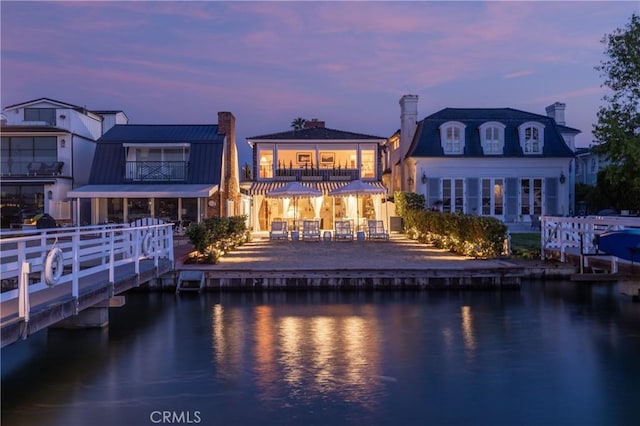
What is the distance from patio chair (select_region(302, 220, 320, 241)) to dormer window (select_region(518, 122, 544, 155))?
1275 centimetres

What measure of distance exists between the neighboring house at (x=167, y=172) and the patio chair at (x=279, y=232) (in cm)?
439

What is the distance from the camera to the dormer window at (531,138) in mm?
35062

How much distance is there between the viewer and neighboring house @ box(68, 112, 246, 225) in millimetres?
32625

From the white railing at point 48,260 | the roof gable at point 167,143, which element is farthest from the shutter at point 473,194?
the white railing at point 48,260

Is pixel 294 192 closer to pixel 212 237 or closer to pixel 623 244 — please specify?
pixel 212 237

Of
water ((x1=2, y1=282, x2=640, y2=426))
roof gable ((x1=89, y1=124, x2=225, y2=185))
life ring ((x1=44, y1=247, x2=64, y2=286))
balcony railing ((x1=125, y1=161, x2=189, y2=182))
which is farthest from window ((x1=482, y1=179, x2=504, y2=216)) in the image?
life ring ((x1=44, y1=247, x2=64, y2=286))

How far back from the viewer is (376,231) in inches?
1118

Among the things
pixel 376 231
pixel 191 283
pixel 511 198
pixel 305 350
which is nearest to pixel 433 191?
pixel 511 198

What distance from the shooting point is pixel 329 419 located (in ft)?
26.5

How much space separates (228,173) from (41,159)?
911 cm

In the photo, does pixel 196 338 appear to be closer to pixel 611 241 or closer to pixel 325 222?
pixel 611 241

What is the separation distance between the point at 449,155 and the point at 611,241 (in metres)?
20.2

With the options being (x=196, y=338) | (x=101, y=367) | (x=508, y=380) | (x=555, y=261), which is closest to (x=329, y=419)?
(x=508, y=380)

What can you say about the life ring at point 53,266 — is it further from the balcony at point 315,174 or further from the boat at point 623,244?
the balcony at point 315,174
